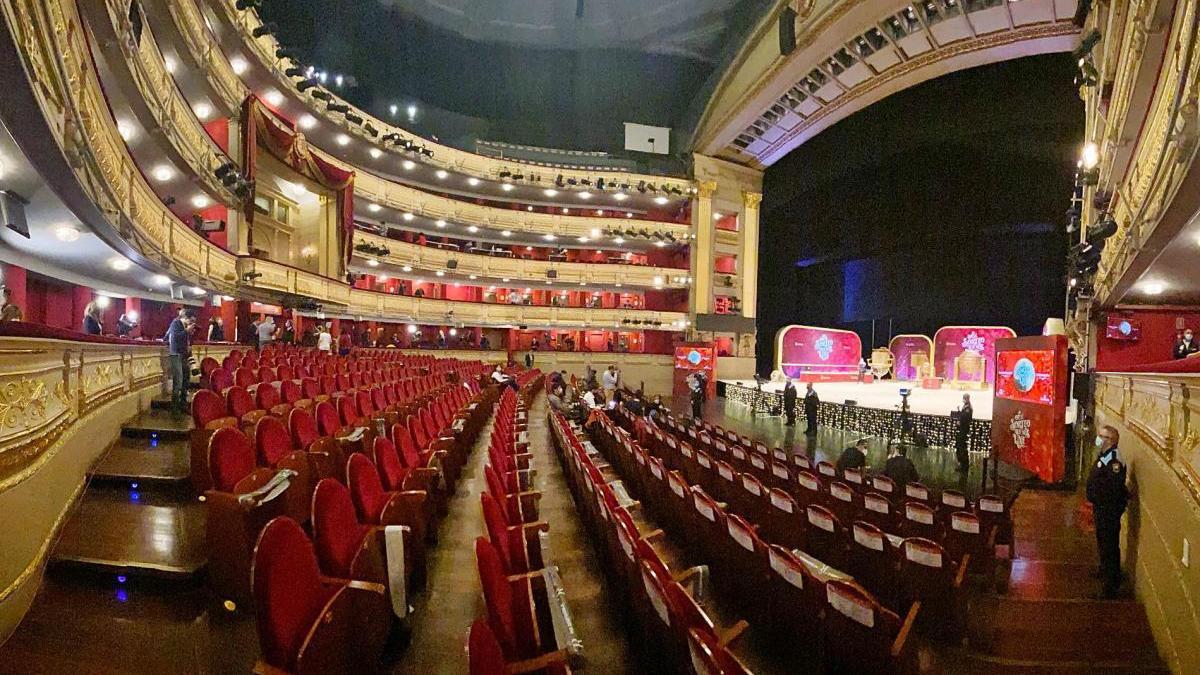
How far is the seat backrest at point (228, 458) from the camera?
1836 millimetres

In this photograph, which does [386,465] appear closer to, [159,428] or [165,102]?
[159,428]

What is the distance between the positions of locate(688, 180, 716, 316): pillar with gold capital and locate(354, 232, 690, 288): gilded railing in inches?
40.3

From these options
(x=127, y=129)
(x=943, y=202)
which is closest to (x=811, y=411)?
(x=943, y=202)

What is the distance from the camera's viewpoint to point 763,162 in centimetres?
1795

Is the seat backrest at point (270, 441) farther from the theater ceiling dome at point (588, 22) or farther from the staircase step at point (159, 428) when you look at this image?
the theater ceiling dome at point (588, 22)

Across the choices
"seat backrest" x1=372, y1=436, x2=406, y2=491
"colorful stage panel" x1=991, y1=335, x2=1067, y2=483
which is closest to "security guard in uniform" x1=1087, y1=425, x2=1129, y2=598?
"colorful stage panel" x1=991, y1=335, x2=1067, y2=483

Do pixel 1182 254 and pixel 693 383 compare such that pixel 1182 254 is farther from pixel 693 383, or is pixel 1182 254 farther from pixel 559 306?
pixel 559 306

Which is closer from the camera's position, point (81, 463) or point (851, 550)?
point (81, 463)

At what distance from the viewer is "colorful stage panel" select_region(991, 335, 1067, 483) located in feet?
16.4

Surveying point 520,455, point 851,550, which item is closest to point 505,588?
point 851,550

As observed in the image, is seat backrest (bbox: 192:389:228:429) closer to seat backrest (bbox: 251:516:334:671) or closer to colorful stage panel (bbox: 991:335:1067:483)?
seat backrest (bbox: 251:516:334:671)

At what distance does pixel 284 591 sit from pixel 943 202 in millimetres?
15876

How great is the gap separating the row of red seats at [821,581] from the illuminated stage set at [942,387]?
12.8ft

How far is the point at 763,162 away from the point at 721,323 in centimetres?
577
